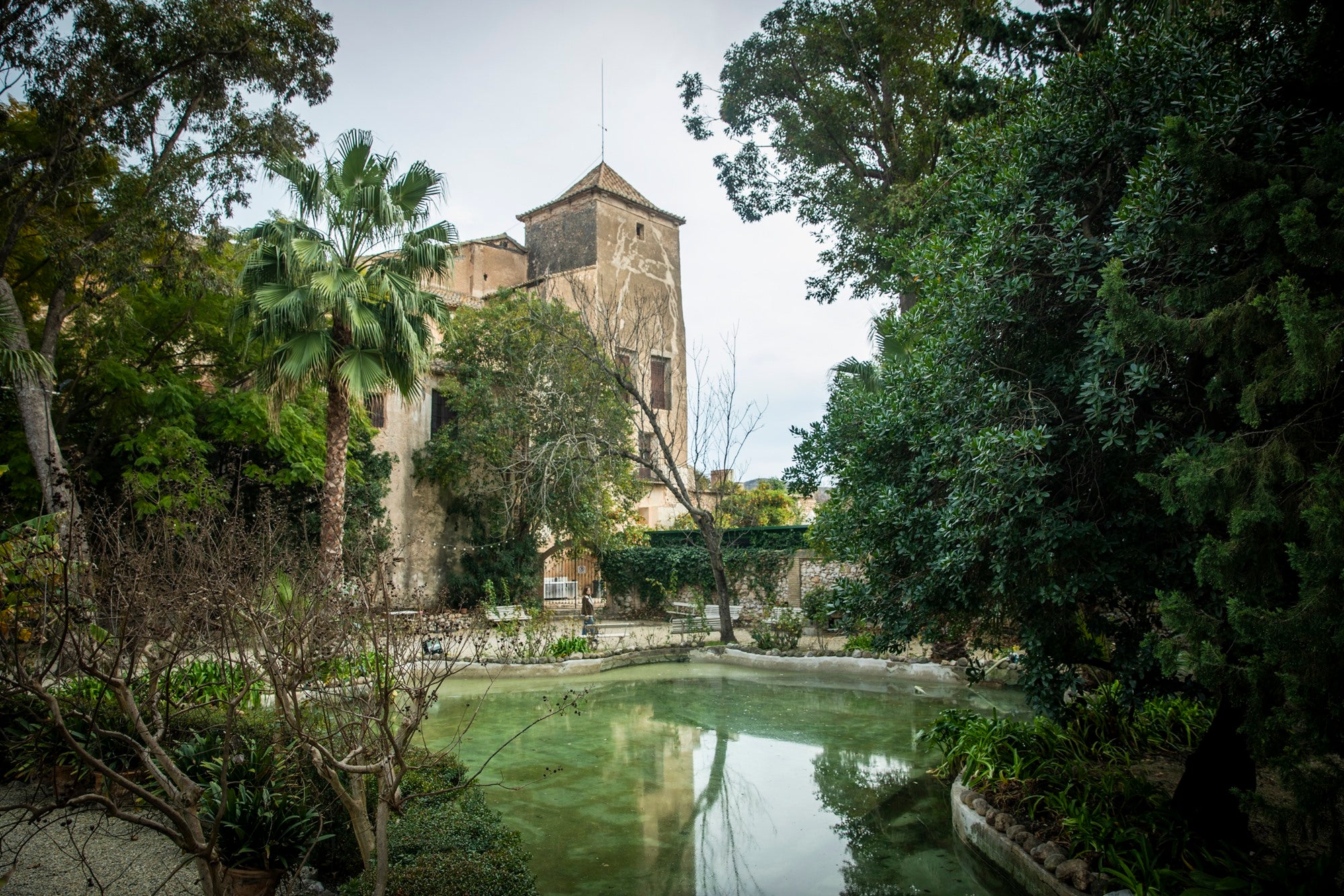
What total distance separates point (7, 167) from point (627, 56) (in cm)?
926

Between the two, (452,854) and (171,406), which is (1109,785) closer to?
(452,854)

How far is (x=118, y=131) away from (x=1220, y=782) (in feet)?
52.8

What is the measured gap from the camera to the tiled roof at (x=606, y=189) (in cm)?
2828

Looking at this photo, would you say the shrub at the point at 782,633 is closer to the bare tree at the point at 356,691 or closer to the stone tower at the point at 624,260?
the bare tree at the point at 356,691

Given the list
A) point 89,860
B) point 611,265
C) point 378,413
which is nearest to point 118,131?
point 378,413

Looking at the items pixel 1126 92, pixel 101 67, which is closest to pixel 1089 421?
pixel 1126 92

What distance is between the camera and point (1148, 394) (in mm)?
4668

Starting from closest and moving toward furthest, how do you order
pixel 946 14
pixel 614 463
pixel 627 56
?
pixel 627 56, pixel 946 14, pixel 614 463

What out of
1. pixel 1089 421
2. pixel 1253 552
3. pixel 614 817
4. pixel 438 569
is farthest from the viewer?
pixel 438 569

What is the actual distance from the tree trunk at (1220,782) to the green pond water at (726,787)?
4.66 ft

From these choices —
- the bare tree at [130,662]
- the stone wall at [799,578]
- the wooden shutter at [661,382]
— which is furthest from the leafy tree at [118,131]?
the wooden shutter at [661,382]

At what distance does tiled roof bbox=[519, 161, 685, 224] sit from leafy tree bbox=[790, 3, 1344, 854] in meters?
23.0

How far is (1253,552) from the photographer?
3.56 metres

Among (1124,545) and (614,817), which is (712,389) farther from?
(1124,545)
